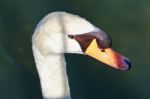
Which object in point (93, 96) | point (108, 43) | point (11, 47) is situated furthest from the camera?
point (11, 47)

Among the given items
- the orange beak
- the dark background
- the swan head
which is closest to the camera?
the swan head

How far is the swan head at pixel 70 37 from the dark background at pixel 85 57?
1.73 meters

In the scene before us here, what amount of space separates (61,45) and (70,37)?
7 cm

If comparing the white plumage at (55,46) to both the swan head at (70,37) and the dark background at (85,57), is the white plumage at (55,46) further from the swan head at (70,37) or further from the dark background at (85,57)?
the dark background at (85,57)

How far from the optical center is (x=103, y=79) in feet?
17.0

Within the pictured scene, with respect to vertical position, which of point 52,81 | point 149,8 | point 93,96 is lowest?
point 93,96

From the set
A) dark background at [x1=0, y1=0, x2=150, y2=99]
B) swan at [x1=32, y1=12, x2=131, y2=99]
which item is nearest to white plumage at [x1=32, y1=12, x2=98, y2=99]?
swan at [x1=32, y1=12, x2=131, y2=99]

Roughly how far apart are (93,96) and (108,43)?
Answer: 191 centimetres

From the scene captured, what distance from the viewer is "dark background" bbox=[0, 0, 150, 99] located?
5047mm

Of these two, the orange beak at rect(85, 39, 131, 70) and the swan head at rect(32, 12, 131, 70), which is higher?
the swan head at rect(32, 12, 131, 70)

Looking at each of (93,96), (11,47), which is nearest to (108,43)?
(93,96)

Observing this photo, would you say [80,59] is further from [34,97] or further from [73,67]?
[34,97]

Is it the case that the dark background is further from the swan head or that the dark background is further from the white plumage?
the swan head

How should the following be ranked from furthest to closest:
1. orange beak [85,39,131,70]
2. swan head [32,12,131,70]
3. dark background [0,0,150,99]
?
dark background [0,0,150,99] → orange beak [85,39,131,70] → swan head [32,12,131,70]
